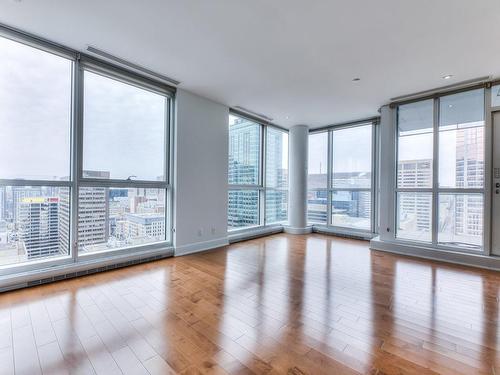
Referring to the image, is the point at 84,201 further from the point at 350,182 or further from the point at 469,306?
the point at 350,182

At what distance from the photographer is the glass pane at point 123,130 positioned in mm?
3218

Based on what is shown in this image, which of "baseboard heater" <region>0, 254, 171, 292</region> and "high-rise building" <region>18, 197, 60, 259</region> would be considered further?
"high-rise building" <region>18, 197, 60, 259</region>

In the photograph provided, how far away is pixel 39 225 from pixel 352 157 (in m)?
6.22

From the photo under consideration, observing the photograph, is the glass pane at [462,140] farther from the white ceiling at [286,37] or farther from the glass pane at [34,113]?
the glass pane at [34,113]

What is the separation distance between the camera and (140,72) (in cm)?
347

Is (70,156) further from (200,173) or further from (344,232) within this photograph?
(344,232)

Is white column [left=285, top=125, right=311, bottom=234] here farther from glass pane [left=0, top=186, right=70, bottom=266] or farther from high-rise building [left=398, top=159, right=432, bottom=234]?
glass pane [left=0, top=186, right=70, bottom=266]

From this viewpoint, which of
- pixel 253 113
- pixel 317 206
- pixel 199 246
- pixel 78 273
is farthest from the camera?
pixel 317 206

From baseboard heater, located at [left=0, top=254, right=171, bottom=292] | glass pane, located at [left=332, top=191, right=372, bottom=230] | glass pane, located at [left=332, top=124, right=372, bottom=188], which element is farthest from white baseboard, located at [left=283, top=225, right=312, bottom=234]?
baseboard heater, located at [left=0, top=254, right=171, bottom=292]

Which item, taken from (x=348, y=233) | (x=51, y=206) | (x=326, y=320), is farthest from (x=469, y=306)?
(x=51, y=206)

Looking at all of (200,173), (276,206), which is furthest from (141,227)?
(276,206)

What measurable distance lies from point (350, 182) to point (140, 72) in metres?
5.18

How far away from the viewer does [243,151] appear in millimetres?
5621

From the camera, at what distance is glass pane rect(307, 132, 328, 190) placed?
6.53 meters
